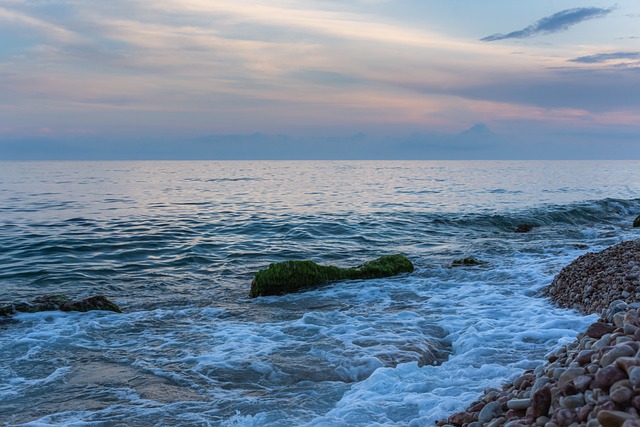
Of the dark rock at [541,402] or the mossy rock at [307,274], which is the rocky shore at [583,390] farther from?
the mossy rock at [307,274]

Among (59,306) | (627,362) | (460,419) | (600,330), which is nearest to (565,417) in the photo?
(627,362)

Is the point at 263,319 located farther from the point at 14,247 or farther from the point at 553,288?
the point at 14,247

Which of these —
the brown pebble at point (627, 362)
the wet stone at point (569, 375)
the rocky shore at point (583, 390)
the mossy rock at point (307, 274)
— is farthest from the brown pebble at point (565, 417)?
the mossy rock at point (307, 274)

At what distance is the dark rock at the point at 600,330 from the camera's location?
15.2ft

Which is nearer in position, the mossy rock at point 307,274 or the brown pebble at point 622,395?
the brown pebble at point 622,395

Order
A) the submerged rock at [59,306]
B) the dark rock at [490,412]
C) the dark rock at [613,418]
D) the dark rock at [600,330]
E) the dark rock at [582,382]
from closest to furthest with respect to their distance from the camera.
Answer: the dark rock at [613,418]
the dark rock at [582,382]
the dark rock at [490,412]
the dark rock at [600,330]
the submerged rock at [59,306]

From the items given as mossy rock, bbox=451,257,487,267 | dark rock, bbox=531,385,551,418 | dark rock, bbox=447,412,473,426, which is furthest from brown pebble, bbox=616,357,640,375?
mossy rock, bbox=451,257,487,267

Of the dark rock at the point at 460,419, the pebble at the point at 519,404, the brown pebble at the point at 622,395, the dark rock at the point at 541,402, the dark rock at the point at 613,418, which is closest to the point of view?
the dark rock at the point at 613,418

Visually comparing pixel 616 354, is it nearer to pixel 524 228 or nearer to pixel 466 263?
pixel 466 263

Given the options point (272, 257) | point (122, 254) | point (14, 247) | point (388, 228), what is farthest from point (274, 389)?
point (388, 228)

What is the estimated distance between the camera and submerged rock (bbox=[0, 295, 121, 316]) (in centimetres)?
980

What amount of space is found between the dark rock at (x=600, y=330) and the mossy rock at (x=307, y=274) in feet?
25.6

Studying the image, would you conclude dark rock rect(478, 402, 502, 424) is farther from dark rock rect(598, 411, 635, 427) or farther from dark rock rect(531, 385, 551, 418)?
dark rock rect(598, 411, 635, 427)

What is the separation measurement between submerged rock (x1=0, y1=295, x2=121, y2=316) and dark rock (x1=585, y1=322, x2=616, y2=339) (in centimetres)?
859
